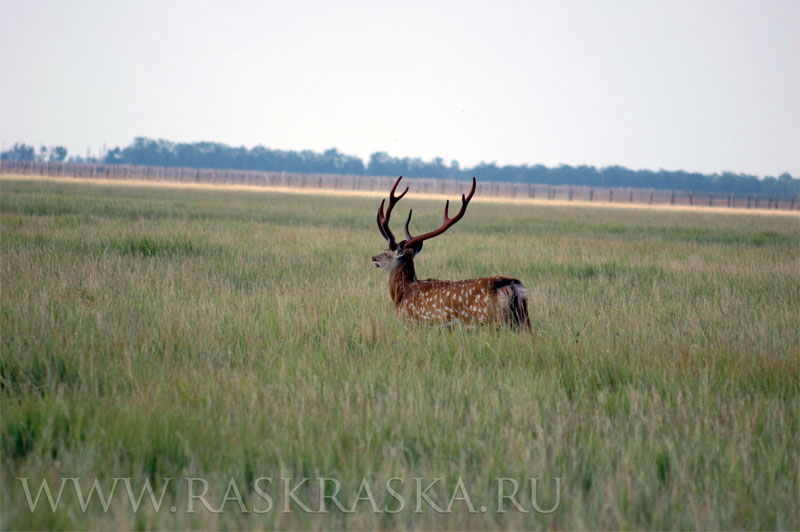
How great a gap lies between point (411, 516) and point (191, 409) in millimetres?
1624

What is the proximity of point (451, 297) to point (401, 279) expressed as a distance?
1.11 metres

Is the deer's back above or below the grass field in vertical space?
above

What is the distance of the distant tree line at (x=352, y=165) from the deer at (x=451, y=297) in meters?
149

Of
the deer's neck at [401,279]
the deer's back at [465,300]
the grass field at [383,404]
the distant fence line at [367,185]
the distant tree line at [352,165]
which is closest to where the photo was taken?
the grass field at [383,404]

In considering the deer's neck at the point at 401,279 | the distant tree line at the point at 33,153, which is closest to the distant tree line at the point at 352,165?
the distant tree line at the point at 33,153

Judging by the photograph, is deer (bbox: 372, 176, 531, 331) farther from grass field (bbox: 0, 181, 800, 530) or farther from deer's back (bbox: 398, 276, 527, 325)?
grass field (bbox: 0, 181, 800, 530)

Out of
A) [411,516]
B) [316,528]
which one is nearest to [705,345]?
[411,516]

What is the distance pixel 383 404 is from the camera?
4.16 meters

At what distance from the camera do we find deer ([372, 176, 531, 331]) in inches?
237

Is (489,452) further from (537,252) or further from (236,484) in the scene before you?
(537,252)

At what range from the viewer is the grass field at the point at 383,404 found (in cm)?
297

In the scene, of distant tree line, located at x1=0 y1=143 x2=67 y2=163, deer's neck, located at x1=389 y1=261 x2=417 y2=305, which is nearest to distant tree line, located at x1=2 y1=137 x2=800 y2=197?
distant tree line, located at x1=0 y1=143 x2=67 y2=163

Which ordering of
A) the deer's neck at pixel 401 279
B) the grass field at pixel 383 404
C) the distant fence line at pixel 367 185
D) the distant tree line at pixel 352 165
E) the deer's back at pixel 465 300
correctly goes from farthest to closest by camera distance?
the distant tree line at pixel 352 165
the distant fence line at pixel 367 185
the deer's neck at pixel 401 279
the deer's back at pixel 465 300
the grass field at pixel 383 404

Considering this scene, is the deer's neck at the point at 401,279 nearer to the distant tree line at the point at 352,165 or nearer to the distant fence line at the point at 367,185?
the distant fence line at the point at 367,185
